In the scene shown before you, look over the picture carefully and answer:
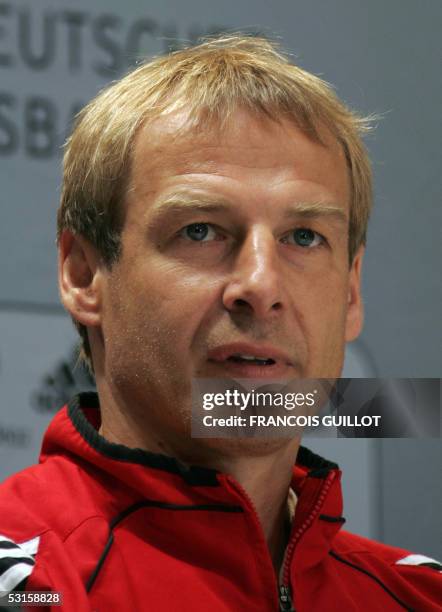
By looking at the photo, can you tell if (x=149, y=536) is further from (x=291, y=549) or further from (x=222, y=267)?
(x=222, y=267)

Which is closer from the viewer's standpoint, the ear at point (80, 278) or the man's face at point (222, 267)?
the man's face at point (222, 267)

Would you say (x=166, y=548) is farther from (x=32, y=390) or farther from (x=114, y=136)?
(x=32, y=390)

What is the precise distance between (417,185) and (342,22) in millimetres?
277

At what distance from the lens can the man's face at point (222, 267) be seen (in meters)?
1.00

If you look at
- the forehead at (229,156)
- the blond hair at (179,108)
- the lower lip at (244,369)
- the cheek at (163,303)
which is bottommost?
the lower lip at (244,369)

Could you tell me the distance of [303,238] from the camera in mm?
1074

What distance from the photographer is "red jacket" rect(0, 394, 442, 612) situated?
3.08 ft

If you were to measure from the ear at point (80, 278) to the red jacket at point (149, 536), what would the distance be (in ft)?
0.30

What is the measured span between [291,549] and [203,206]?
1.06 feet

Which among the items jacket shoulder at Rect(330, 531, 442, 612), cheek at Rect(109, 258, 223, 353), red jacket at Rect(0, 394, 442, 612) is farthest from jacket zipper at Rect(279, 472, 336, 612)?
cheek at Rect(109, 258, 223, 353)

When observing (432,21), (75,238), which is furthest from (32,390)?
(432,21)

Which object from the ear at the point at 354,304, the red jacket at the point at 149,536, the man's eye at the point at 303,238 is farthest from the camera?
the ear at the point at 354,304

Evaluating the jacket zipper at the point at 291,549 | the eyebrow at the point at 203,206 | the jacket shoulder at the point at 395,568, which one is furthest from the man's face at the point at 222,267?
the jacket shoulder at the point at 395,568

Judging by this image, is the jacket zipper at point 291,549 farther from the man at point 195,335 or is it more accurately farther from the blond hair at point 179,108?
the blond hair at point 179,108
